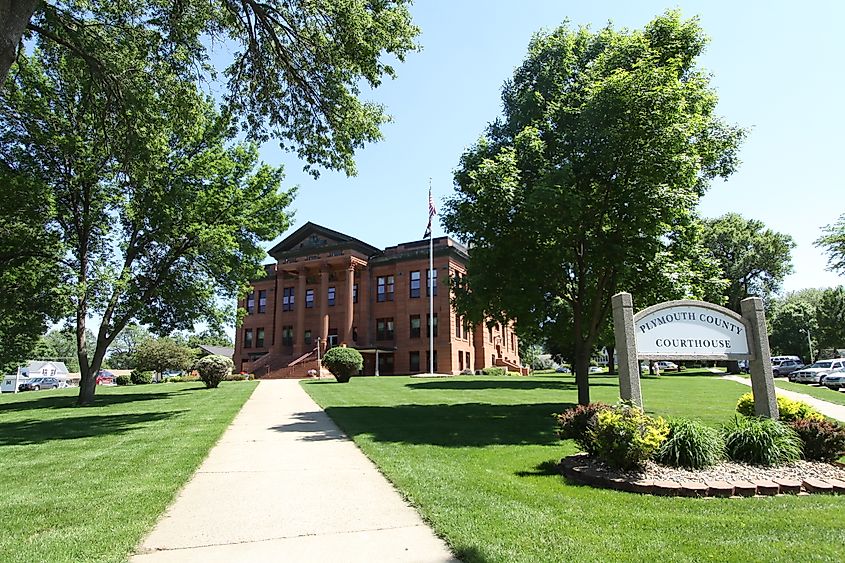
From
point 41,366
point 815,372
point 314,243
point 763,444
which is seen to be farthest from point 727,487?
point 41,366

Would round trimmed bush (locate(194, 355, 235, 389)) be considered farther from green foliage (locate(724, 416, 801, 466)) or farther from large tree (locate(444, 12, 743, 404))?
green foliage (locate(724, 416, 801, 466))

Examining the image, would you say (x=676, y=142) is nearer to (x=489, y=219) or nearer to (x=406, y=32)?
(x=489, y=219)

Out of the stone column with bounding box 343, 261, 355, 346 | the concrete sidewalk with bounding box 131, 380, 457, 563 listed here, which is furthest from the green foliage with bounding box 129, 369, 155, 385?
the concrete sidewalk with bounding box 131, 380, 457, 563

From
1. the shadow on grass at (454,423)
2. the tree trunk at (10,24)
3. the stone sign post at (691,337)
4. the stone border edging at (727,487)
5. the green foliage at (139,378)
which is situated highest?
the tree trunk at (10,24)

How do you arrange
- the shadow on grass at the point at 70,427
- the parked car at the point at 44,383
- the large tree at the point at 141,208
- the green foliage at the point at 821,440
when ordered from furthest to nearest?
the parked car at the point at 44,383 < the large tree at the point at 141,208 < the shadow on grass at the point at 70,427 < the green foliage at the point at 821,440

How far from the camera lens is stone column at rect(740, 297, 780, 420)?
930cm

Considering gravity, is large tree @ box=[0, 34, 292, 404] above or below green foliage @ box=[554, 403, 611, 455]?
above

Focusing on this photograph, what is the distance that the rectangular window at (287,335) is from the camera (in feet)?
181

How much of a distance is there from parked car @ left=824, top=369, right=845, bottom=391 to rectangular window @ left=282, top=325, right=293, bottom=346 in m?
44.6

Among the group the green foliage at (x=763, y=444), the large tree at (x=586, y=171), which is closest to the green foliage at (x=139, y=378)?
the large tree at (x=586, y=171)

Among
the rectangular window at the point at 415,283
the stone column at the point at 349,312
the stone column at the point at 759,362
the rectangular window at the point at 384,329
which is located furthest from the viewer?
the rectangular window at the point at 384,329

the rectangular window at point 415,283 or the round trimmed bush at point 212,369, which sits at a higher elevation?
the rectangular window at point 415,283

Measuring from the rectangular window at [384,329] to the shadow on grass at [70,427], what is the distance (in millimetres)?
34084

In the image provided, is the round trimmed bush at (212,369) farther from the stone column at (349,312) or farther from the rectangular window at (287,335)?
the rectangular window at (287,335)
